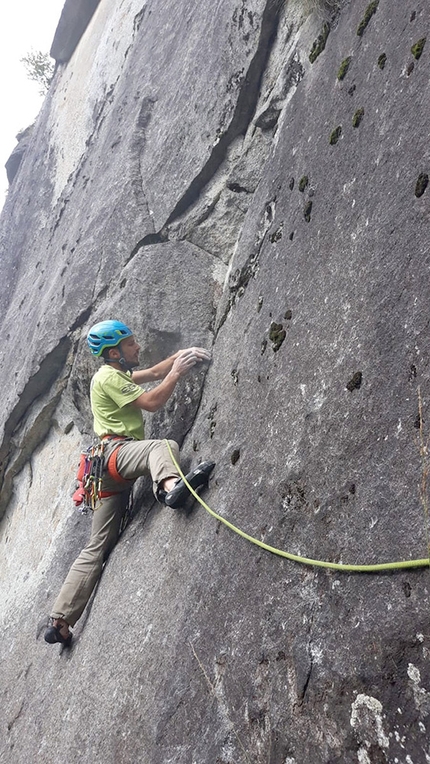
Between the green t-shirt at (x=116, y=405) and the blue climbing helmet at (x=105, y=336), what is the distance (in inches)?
13.4

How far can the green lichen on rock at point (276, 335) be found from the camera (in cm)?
525

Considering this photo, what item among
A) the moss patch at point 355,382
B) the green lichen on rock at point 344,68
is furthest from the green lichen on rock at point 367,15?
the moss patch at point 355,382

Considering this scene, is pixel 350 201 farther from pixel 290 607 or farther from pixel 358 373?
pixel 290 607

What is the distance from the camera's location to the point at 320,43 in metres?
6.37

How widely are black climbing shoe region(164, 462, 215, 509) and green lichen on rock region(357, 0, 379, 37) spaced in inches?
166

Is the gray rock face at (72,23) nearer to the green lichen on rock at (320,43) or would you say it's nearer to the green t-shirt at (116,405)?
the green lichen on rock at (320,43)

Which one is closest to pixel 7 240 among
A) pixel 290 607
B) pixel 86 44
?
pixel 86 44

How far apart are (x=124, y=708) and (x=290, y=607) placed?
78.7 inches

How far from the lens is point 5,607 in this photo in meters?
8.86

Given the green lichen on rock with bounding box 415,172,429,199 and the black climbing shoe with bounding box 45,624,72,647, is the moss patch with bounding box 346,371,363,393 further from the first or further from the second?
the black climbing shoe with bounding box 45,624,72,647

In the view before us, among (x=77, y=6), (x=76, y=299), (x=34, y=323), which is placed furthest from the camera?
(x=77, y=6)

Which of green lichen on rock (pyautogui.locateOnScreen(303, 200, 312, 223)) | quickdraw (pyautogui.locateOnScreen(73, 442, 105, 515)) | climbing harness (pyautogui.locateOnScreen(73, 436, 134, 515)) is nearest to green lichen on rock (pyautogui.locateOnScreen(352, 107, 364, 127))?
green lichen on rock (pyautogui.locateOnScreen(303, 200, 312, 223))

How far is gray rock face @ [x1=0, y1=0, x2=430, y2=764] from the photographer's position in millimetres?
3480

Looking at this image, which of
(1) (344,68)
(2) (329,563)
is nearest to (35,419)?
(1) (344,68)
